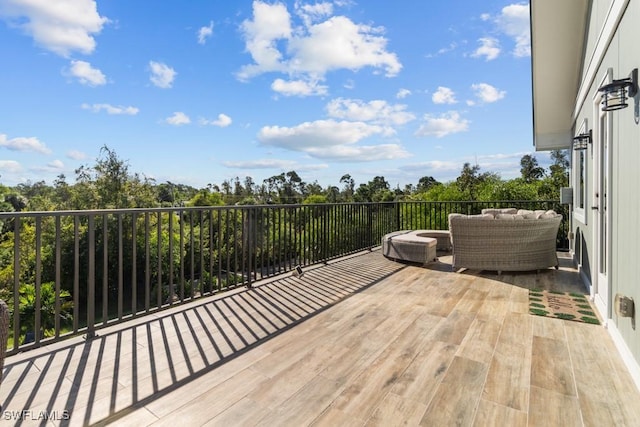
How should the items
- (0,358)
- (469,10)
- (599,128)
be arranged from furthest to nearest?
(469,10) → (599,128) → (0,358)

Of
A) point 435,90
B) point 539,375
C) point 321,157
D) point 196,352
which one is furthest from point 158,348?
point 321,157

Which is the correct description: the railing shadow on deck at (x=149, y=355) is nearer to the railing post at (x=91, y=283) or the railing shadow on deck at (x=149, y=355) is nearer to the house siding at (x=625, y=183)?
the railing post at (x=91, y=283)

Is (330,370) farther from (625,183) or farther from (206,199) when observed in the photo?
(206,199)

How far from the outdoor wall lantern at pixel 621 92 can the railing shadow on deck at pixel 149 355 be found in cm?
265

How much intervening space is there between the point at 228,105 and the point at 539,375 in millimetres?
22509

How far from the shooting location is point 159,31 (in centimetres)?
1155

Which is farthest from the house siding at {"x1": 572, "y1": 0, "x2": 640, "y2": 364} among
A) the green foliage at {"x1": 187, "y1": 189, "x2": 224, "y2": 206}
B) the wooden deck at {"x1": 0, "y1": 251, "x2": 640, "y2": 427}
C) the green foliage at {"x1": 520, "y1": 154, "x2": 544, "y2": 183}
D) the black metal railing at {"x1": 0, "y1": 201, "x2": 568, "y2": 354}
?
the green foliage at {"x1": 520, "y1": 154, "x2": 544, "y2": 183}

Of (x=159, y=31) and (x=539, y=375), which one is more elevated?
(x=159, y=31)

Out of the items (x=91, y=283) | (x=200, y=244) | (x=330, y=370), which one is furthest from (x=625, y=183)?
(x=91, y=283)

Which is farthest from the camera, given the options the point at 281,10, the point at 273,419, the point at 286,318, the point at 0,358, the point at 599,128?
the point at 281,10

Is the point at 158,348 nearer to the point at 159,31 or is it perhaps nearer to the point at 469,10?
the point at 469,10

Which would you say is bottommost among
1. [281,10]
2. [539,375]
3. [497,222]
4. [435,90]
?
→ [539,375]

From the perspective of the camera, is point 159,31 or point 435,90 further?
point 159,31

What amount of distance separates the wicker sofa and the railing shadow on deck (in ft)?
6.46
